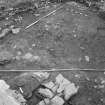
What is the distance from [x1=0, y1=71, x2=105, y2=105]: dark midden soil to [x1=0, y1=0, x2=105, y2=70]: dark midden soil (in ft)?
0.72

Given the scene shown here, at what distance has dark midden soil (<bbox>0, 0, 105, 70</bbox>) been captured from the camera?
15.9ft

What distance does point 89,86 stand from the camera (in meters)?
4.31

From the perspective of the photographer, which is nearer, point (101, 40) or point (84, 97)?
point (84, 97)

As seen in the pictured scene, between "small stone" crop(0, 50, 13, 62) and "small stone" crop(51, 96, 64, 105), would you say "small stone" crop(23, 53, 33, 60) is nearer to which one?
"small stone" crop(0, 50, 13, 62)

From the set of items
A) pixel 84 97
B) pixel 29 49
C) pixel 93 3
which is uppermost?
pixel 93 3

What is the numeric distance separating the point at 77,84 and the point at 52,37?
5.43 ft

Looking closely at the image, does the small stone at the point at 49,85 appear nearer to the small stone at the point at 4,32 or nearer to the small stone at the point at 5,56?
the small stone at the point at 5,56

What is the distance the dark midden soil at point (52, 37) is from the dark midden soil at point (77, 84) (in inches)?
8.6

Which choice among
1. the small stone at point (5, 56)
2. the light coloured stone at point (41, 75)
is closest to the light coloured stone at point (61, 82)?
the light coloured stone at point (41, 75)

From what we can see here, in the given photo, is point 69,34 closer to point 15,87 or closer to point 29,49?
point 29,49

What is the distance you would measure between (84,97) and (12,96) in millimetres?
1413

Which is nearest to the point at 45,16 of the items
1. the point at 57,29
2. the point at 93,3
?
the point at 57,29

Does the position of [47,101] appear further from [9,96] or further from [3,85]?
[3,85]

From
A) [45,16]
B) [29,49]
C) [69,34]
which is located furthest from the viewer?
[45,16]
